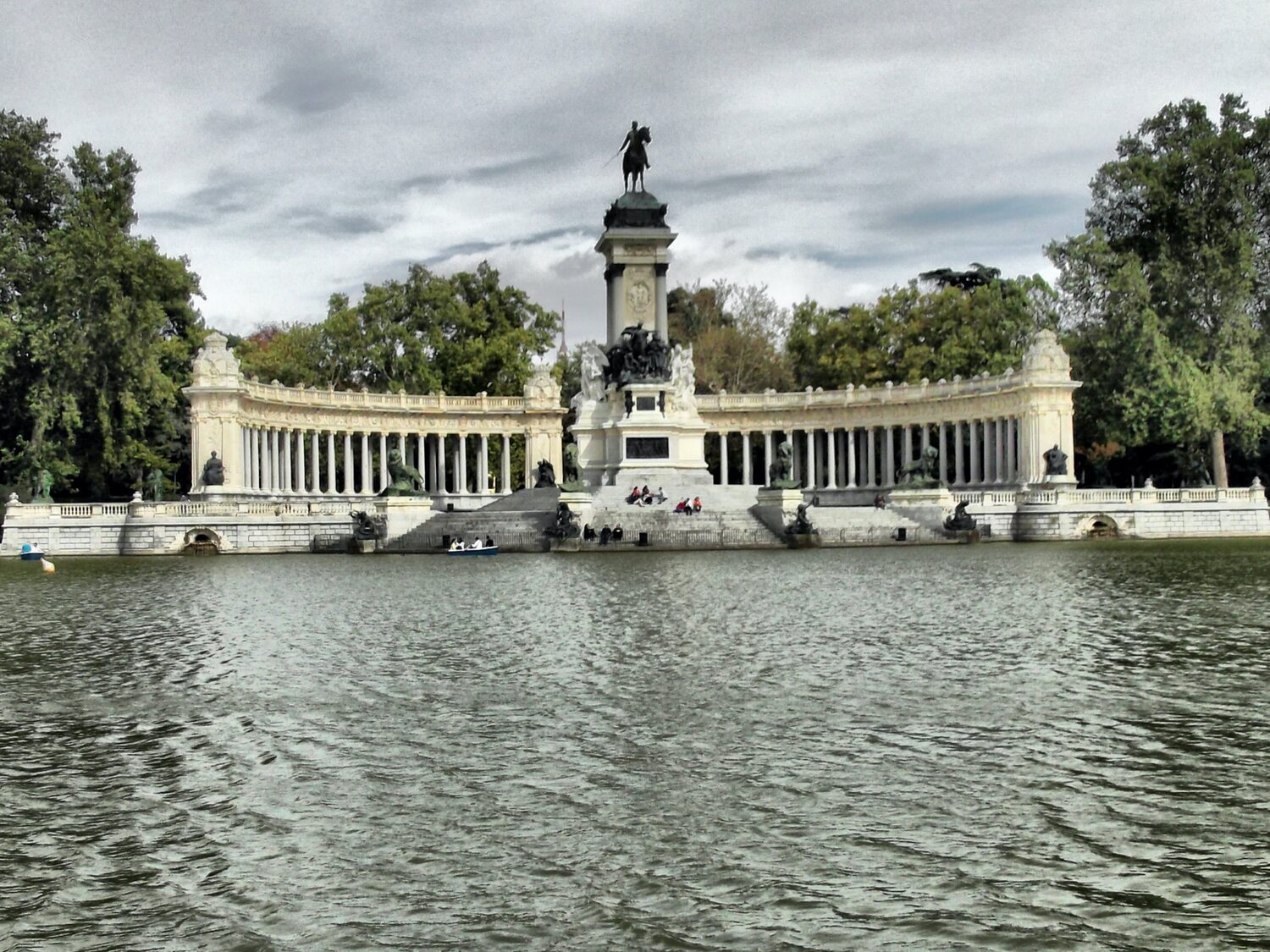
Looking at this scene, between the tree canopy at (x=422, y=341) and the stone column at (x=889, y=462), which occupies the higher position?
the tree canopy at (x=422, y=341)

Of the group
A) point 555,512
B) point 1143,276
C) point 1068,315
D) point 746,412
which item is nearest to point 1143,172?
point 1143,276

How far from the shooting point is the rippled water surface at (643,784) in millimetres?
7730

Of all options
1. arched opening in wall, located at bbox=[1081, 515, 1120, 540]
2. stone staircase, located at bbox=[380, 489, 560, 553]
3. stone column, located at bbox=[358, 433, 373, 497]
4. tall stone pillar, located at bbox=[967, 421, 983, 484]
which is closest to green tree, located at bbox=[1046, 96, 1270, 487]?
tall stone pillar, located at bbox=[967, 421, 983, 484]

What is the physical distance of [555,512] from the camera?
49.6 meters

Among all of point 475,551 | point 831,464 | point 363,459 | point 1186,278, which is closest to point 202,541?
point 475,551

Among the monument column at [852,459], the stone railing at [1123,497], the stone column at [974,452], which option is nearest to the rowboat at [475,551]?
the stone railing at [1123,497]

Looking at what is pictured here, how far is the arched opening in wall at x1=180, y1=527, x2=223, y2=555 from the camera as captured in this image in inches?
2044

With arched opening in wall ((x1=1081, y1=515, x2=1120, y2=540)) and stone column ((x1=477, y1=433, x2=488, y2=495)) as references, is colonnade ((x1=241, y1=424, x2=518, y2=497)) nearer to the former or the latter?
stone column ((x1=477, y1=433, x2=488, y2=495))

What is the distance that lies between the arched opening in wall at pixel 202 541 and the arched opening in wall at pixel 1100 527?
34.0 meters

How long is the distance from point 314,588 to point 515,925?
2371 cm

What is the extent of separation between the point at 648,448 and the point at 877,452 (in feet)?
102

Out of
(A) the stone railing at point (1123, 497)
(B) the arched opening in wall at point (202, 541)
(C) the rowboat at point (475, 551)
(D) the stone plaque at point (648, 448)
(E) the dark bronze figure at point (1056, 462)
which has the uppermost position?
(D) the stone plaque at point (648, 448)

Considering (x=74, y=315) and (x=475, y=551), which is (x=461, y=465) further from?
(x=475, y=551)

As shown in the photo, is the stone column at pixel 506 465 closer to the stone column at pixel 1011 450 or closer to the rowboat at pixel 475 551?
the stone column at pixel 1011 450
